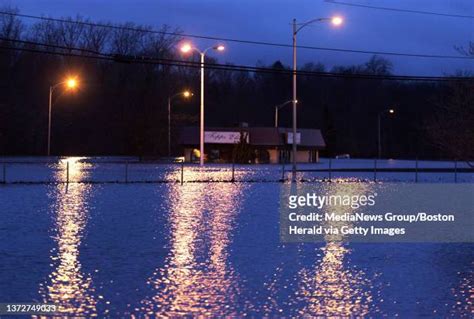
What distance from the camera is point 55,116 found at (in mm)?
104688

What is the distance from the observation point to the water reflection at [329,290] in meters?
8.05

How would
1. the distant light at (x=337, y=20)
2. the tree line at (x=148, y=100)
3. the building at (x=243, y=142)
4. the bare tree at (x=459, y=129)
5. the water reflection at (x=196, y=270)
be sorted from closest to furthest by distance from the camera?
the water reflection at (x=196, y=270), the bare tree at (x=459, y=129), the distant light at (x=337, y=20), the building at (x=243, y=142), the tree line at (x=148, y=100)

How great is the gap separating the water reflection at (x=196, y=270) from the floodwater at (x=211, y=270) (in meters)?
0.02

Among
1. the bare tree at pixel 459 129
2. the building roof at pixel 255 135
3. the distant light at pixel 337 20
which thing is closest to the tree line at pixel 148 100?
the building roof at pixel 255 135

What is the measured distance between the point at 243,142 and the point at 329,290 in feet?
200

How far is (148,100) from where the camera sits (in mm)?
82438

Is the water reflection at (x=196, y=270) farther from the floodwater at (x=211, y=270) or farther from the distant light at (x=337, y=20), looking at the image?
the distant light at (x=337, y=20)

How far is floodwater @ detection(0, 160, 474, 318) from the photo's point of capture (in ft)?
27.1

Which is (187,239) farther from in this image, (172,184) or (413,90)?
(413,90)

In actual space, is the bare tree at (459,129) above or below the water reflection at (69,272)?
above

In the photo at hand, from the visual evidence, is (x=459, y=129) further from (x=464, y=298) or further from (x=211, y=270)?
(x=464, y=298)

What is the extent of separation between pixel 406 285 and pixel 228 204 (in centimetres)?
1304

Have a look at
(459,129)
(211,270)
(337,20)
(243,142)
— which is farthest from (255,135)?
(211,270)

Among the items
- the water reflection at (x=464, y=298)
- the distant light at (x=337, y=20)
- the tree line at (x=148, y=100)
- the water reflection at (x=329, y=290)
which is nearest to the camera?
the water reflection at (x=464, y=298)
